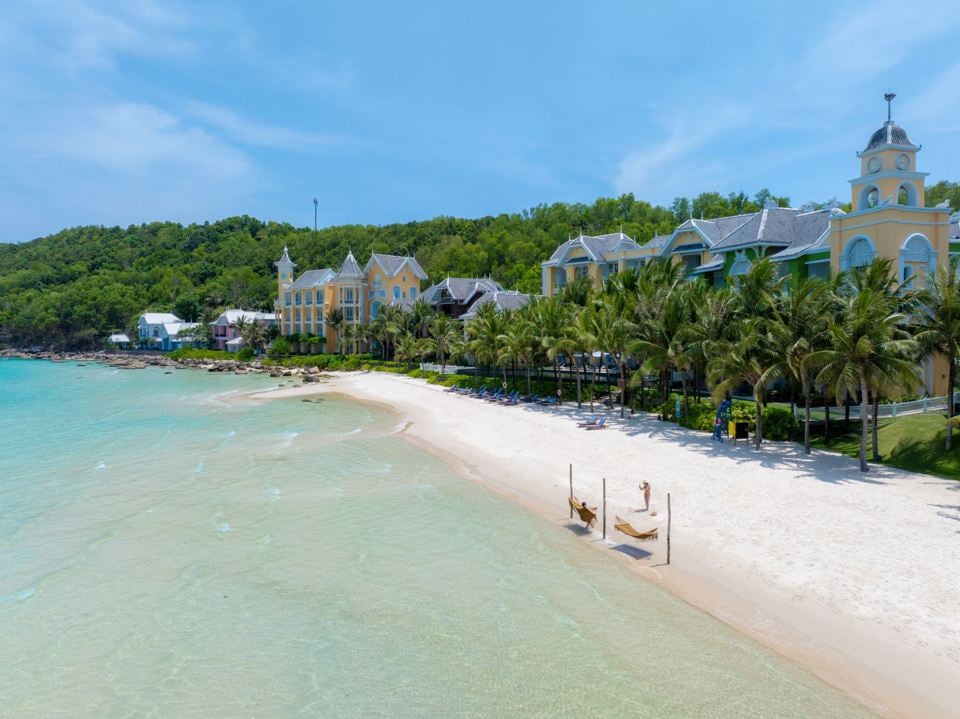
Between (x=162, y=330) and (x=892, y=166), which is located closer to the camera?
(x=892, y=166)

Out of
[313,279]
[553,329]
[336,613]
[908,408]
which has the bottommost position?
[336,613]

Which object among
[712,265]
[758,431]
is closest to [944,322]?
[758,431]

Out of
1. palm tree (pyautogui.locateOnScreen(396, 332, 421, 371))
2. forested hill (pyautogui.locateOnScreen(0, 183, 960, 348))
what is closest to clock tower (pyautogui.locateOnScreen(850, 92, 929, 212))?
palm tree (pyautogui.locateOnScreen(396, 332, 421, 371))

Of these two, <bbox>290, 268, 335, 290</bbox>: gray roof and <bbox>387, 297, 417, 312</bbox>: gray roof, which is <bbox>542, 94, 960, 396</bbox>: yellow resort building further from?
<bbox>290, 268, 335, 290</bbox>: gray roof

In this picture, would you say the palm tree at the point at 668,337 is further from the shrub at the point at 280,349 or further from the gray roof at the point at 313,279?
the shrub at the point at 280,349

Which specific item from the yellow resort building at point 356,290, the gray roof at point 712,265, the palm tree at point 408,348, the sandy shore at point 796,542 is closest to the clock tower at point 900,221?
the gray roof at point 712,265

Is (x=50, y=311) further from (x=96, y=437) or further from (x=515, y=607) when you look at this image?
(x=515, y=607)

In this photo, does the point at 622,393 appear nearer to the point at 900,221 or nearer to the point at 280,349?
the point at 900,221
